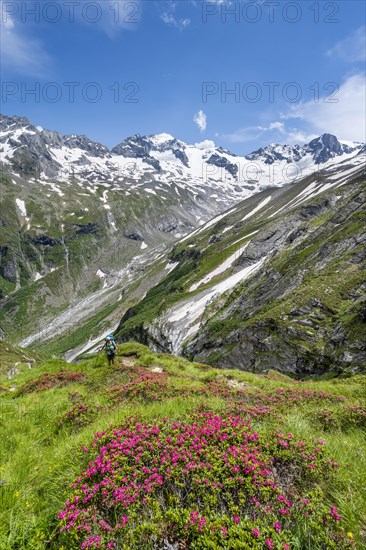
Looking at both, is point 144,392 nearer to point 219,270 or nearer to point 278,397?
point 278,397

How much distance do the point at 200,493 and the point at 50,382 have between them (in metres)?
14.4

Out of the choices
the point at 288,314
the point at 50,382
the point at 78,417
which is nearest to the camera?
the point at 78,417

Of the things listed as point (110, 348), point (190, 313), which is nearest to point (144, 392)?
point (110, 348)

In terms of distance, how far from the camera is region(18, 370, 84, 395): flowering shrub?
16.3 meters

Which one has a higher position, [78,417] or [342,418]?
[78,417]

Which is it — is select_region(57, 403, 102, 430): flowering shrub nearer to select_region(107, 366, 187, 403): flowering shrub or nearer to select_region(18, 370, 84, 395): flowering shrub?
select_region(107, 366, 187, 403): flowering shrub

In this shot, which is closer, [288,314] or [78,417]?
[78,417]

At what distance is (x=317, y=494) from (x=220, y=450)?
1789mm

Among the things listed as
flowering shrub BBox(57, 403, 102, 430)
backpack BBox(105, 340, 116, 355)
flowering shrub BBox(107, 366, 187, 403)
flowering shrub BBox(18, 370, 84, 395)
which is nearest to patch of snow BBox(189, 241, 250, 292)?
backpack BBox(105, 340, 116, 355)

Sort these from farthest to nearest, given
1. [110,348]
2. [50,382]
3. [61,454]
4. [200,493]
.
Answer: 1. [110,348]
2. [50,382]
3. [61,454]
4. [200,493]

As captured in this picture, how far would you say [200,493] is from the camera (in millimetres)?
4977

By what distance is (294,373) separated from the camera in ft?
A: 93.7

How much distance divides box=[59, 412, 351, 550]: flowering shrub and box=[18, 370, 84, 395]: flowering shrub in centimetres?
1142

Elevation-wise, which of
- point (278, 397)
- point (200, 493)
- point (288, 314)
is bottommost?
point (288, 314)
